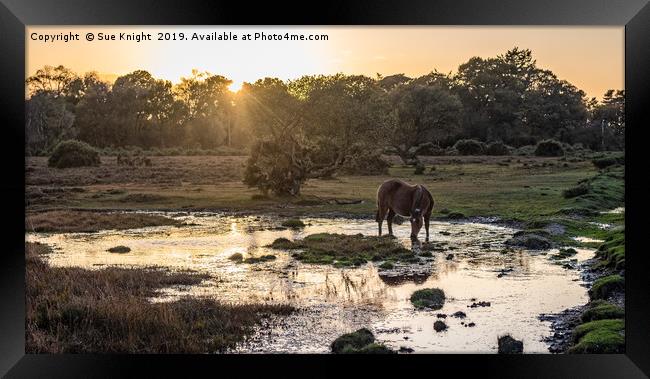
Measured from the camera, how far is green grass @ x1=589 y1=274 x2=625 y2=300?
10812 mm

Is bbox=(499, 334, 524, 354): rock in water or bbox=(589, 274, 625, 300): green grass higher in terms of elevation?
bbox=(589, 274, 625, 300): green grass

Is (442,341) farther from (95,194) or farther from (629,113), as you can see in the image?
(95,194)

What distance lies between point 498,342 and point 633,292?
7.13 feet

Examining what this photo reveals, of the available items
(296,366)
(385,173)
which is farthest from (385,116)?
(296,366)

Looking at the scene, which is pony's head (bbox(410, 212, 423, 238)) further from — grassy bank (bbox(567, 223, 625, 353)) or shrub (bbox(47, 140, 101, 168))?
shrub (bbox(47, 140, 101, 168))

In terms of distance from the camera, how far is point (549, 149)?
13469 millimetres

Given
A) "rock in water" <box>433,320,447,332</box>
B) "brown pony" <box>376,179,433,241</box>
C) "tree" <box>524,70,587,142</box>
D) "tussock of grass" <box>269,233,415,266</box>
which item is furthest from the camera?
"brown pony" <box>376,179,433,241</box>

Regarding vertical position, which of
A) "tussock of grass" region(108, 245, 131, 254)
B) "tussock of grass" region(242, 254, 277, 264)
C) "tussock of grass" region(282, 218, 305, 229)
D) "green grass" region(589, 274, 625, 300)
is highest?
"tussock of grass" region(282, 218, 305, 229)

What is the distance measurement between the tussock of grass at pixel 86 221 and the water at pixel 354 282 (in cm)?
14

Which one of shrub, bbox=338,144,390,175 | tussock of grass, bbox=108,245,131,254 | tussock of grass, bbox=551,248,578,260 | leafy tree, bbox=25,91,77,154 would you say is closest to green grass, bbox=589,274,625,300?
tussock of grass, bbox=551,248,578,260

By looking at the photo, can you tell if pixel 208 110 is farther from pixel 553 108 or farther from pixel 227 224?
pixel 553 108

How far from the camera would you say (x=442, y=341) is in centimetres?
1003

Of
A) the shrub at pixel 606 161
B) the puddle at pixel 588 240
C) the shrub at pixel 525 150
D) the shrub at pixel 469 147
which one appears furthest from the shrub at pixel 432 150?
the puddle at pixel 588 240

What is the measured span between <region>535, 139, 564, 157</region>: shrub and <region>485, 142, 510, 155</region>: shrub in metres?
0.64
